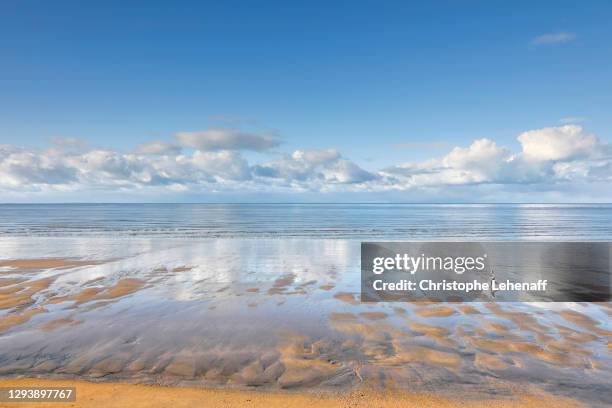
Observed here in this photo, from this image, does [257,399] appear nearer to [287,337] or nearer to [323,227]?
[287,337]

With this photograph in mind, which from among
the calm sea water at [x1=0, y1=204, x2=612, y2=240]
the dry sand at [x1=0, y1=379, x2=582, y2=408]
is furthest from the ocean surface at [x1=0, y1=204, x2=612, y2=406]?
the calm sea water at [x1=0, y1=204, x2=612, y2=240]

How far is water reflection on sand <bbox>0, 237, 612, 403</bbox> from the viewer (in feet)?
26.3

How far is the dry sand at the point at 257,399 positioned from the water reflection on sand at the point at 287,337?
1.29 ft

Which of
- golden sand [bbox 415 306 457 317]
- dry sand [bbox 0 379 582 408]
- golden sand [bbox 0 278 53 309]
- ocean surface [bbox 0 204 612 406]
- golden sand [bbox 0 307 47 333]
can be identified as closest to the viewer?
dry sand [bbox 0 379 582 408]

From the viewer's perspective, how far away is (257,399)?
23.2ft

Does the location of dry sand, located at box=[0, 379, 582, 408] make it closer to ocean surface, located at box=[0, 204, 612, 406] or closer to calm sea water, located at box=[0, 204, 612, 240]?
ocean surface, located at box=[0, 204, 612, 406]

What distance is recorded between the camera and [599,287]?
1725 cm

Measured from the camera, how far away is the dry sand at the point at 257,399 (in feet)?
22.6

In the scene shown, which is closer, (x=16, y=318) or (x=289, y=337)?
(x=289, y=337)

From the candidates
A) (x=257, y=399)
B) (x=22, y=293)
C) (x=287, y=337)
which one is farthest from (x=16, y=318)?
(x=257, y=399)

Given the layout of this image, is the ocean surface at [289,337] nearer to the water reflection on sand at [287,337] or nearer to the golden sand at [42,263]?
the water reflection on sand at [287,337]

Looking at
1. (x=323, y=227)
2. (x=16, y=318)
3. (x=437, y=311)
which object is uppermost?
(x=323, y=227)

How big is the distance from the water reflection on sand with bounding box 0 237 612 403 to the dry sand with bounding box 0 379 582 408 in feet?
1.29

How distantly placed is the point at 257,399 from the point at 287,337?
3458 millimetres
